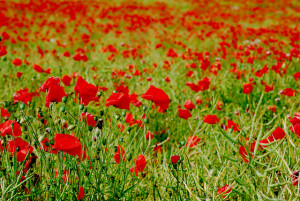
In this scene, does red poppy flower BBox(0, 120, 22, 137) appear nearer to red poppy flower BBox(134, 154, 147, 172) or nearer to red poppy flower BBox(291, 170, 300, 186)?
red poppy flower BBox(134, 154, 147, 172)

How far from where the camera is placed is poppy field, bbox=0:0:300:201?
1191 mm

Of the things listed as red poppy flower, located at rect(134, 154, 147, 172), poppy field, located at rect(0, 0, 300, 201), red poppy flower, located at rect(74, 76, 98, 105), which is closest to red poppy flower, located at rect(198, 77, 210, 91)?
poppy field, located at rect(0, 0, 300, 201)

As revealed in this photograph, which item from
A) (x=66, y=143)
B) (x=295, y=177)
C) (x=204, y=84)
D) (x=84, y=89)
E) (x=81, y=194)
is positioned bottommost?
(x=81, y=194)

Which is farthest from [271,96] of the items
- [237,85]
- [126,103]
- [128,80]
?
[126,103]

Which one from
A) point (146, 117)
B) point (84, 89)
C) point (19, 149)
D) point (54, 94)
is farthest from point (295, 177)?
point (19, 149)

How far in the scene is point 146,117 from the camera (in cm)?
155

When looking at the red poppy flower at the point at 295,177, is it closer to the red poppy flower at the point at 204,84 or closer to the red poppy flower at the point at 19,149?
the red poppy flower at the point at 19,149

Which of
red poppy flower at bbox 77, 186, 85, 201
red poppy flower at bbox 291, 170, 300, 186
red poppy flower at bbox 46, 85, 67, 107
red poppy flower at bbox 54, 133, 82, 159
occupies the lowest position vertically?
red poppy flower at bbox 77, 186, 85, 201

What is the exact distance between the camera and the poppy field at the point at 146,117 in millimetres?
1191

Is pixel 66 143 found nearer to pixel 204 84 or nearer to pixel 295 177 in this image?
pixel 295 177

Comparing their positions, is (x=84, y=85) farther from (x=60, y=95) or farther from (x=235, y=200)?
(x=235, y=200)

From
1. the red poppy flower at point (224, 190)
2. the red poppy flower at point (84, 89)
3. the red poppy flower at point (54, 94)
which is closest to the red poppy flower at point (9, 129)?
the red poppy flower at point (54, 94)

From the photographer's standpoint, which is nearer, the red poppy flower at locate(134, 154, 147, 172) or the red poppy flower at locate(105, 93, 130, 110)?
the red poppy flower at locate(105, 93, 130, 110)

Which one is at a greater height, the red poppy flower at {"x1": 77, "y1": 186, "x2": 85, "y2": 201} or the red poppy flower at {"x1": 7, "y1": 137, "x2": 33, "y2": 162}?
the red poppy flower at {"x1": 7, "y1": 137, "x2": 33, "y2": 162}
